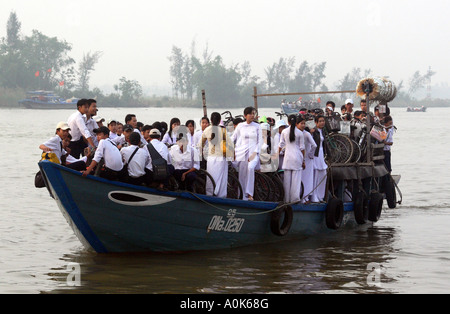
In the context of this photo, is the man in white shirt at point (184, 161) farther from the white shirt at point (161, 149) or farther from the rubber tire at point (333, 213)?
the rubber tire at point (333, 213)

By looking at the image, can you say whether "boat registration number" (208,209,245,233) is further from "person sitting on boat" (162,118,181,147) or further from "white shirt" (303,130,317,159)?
"person sitting on boat" (162,118,181,147)

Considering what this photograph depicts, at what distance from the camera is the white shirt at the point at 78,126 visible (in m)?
11.2

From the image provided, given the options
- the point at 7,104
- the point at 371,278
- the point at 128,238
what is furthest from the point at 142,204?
the point at 7,104

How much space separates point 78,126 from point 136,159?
1324mm

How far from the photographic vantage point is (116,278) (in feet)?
33.6

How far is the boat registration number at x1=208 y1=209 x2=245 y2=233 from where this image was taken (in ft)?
37.1

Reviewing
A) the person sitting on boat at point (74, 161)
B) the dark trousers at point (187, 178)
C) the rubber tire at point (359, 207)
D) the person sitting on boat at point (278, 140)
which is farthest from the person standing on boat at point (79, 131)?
the rubber tire at point (359, 207)

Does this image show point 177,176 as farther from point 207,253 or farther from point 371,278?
point 371,278

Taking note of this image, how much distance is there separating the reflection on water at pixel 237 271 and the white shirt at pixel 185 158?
137 cm

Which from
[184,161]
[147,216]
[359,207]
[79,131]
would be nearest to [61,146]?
[79,131]

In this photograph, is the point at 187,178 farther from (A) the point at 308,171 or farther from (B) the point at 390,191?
(B) the point at 390,191

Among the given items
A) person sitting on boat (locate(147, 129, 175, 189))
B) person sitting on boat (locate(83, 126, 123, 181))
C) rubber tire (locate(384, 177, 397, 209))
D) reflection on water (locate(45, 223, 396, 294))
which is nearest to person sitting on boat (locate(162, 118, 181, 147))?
person sitting on boat (locate(147, 129, 175, 189))

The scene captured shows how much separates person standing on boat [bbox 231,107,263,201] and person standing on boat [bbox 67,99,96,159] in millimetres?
2168

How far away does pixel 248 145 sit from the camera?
456 inches
